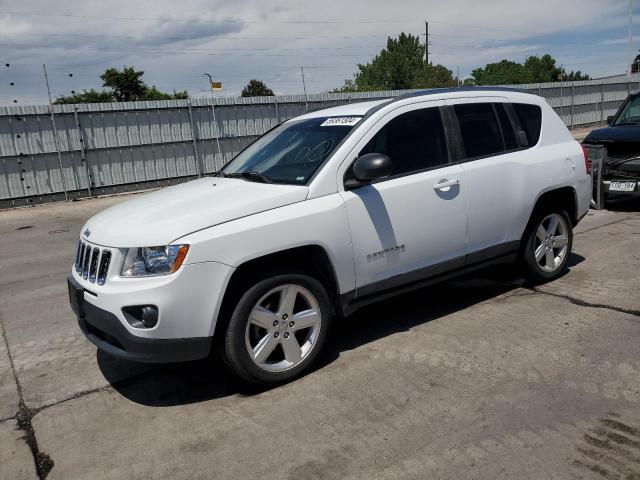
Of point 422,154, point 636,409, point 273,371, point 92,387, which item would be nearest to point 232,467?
point 273,371

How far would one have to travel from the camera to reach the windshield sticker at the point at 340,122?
4150mm

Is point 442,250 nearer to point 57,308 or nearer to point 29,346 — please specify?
point 29,346

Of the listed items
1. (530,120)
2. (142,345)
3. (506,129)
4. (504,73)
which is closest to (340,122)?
(506,129)

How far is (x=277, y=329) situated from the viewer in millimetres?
3621

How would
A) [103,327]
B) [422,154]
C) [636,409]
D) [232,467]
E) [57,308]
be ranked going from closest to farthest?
1. [232,467]
2. [636,409]
3. [103,327]
4. [422,154]
5. [57,308]

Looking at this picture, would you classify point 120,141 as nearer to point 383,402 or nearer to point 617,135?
point 617,135

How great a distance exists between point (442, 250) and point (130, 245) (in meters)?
2.33

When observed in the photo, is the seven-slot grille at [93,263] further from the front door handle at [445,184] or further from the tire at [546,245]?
the tire at [546,245]

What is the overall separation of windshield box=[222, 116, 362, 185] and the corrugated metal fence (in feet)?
39.0

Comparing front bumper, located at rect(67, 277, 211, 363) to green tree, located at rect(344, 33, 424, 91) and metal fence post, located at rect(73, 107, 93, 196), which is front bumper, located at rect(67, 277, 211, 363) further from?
green tree, located at rect(344, 33, 424, 91)

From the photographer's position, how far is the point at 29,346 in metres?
4.78

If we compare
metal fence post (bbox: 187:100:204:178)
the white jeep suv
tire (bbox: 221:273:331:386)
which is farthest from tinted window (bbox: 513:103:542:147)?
metal fence post (bbox: 187:100:204:178)

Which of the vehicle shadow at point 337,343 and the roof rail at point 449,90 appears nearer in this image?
the vehicle shadow at point 337,343

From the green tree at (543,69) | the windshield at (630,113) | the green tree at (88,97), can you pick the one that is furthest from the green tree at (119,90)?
the green tree at (543,69)
